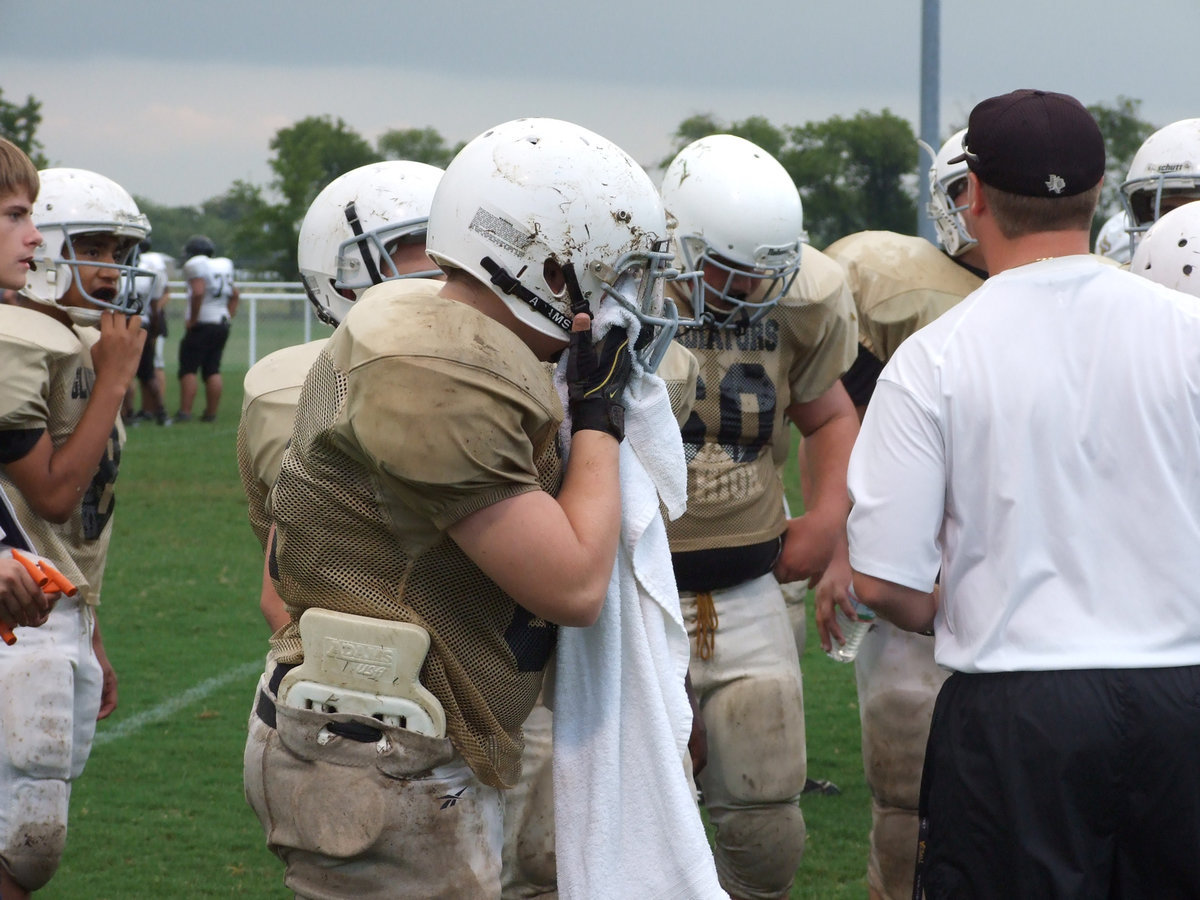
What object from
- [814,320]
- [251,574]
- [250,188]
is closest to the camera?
[814,320]

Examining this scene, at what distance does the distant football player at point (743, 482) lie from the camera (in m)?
3.68

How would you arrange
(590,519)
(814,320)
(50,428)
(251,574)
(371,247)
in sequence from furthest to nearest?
1. (251,574)
2. (814,320)
3. (50,428)
4. (371,247)
5. (590,519)

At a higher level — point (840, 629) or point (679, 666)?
point (679, 666)

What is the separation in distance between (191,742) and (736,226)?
318cm

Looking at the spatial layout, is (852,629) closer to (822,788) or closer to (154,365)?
(822,788)

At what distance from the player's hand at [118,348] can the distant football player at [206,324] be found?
1187cm

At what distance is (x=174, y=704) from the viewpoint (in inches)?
240

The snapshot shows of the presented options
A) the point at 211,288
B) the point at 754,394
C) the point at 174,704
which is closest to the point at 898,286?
the point at 754,394

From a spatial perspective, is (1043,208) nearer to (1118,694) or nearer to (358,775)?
(1118,694)

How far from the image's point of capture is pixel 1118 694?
88.4 inches

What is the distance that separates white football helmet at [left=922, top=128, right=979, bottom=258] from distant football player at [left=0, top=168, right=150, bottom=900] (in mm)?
2173

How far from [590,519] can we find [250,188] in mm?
50039

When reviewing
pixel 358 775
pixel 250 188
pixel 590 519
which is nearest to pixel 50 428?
pixel 358 775

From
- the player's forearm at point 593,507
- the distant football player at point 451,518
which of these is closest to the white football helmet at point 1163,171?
the distant football player at point 451,518
